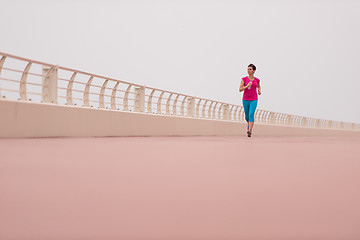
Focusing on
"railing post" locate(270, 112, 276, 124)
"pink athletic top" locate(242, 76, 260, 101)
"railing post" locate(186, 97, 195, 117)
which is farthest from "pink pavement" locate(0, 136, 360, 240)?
"railing post" locate(270, 112, 276, 124)

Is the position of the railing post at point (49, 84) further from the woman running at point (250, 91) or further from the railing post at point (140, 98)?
the woman running at point (250, 91)

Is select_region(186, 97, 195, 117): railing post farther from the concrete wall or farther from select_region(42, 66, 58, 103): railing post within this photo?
select_region(42, 66, 58, 103): railing post

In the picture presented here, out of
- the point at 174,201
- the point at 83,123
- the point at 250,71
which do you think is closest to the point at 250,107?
the point at 250,71

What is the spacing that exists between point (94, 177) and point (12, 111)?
5.40 meters

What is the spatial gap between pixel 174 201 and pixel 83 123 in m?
8.54

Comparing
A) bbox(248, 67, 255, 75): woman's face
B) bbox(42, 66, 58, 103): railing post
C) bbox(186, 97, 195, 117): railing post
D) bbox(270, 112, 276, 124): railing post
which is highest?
bbox(248, 67, 255, 75): woman's face

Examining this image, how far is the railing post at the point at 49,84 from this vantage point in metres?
10.6

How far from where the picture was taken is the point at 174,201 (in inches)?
123

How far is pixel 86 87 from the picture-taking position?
1198 centimetres

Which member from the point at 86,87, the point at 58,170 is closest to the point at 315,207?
the point at 58,170

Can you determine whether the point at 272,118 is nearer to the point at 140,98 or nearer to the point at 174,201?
the point at 140,98

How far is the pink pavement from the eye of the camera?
233 cm

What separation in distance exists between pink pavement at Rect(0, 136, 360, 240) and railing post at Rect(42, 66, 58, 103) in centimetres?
531

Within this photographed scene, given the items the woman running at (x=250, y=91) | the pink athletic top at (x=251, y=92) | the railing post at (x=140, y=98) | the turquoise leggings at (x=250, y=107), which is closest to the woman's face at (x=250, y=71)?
the woman running at (x=250, y=91)
